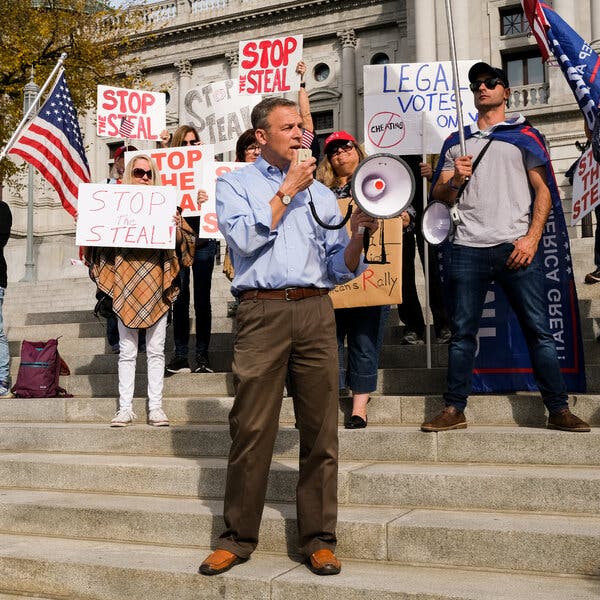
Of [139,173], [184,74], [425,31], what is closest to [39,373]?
[139,173]

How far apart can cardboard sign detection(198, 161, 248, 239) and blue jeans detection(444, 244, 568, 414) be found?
9.40ft

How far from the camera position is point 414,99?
23.5ft

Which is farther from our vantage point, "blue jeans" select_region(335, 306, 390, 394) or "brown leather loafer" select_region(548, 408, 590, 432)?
"blue jeans" select_region(335, 306, 390, 394)

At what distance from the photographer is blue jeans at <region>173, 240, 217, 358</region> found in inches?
275

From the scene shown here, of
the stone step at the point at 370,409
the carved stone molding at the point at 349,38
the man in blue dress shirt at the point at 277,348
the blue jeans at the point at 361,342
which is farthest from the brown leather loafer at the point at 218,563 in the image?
the carved stone molding at the point at 349,38

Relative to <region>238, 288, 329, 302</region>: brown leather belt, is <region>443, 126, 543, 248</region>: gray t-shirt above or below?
above

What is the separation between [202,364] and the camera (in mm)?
6996

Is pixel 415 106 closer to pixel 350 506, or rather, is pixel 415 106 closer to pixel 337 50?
pixel 350 506

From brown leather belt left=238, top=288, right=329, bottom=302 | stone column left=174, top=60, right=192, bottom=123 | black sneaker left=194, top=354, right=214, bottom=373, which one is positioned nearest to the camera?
brown leather belt left=238, top=288, right=329, bottom=302

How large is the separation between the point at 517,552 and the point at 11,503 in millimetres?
2808

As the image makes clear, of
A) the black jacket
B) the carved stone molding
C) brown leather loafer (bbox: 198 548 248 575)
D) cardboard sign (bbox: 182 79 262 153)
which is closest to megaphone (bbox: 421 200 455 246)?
brown leather loafer (bbox: 198 548 248 575)

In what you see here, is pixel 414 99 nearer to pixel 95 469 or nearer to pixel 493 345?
pixel 493 345

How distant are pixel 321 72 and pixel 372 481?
1420 inches

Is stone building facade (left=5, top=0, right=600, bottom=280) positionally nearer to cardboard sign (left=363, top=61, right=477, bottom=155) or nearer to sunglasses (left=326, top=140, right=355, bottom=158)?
cardboard sign (left=363, top=61, right=477, bottom=155)
